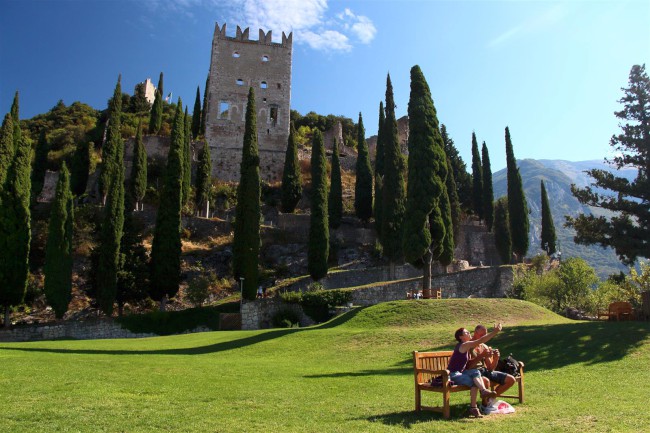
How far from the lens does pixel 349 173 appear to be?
63.2 m

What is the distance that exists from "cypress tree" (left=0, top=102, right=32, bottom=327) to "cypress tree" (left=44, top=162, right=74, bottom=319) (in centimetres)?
119

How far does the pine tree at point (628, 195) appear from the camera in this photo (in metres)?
20.6

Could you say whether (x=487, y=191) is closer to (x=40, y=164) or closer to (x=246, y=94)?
(x=246, y=94)

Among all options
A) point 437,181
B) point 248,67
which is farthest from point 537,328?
point 248,67

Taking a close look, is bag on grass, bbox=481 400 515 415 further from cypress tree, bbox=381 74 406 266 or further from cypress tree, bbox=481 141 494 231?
cypress tree, bbox=481 141 494 231

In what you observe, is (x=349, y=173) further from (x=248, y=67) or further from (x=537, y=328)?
(x=537, y=328)

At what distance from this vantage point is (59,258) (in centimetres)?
3141

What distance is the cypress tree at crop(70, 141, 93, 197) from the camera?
164 ft

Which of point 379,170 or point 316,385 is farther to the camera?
point 379,170

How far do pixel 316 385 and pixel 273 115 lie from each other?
2098 inches

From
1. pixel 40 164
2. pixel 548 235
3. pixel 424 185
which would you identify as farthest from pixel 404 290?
pixel 40 164

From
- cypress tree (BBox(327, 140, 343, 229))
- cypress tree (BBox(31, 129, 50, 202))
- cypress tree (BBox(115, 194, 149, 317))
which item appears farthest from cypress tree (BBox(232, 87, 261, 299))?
cypress tree (BBox(31, 129, 50, 202))

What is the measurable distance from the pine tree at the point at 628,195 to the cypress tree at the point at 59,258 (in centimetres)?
2704

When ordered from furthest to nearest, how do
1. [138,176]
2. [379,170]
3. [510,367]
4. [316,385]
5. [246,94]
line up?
[246,94]
[379,170]
[138,176]
[316,385]
[510,367]
